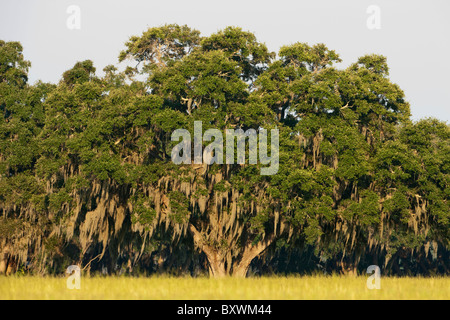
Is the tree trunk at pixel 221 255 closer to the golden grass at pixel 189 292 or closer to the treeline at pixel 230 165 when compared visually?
the treeline at pixel 230 165

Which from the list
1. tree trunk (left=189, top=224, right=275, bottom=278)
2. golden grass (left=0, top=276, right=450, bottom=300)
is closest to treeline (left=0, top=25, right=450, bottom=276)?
tree trunk (left=189, top=224, right=275, bottom=278)

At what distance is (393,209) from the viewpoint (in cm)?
2688

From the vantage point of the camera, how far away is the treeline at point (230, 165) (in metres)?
26.9

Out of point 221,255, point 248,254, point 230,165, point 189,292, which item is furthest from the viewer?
point 248,254

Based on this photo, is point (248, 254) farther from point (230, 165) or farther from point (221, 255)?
point (230, 165)

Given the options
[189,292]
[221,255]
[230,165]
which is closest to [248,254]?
[221,255]

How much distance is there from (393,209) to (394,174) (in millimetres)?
1594

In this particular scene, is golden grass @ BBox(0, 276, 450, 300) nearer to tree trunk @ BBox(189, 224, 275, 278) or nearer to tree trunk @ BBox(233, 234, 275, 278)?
tree trunk @ BBox(189, 224, 275, 278)

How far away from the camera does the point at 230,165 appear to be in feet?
90.5

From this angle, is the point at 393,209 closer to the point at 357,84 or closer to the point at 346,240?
the point at 346,240

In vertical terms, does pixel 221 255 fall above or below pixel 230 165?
below
